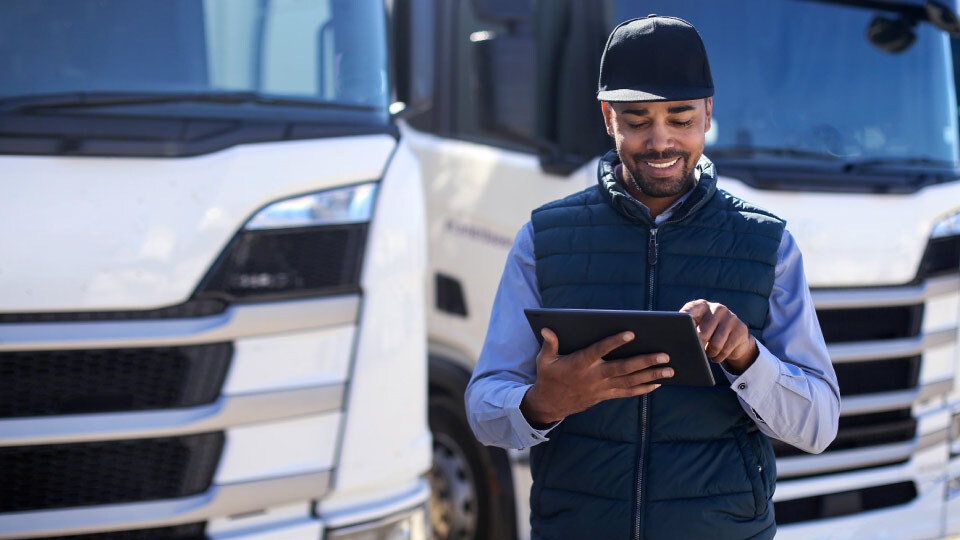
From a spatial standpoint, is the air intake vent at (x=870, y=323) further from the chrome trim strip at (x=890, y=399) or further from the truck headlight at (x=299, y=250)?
the truck headlight at (x=299, y=250)

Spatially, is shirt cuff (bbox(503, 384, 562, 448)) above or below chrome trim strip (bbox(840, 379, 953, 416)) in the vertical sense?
above

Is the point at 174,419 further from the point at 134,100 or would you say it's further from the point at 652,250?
the point at 652,250

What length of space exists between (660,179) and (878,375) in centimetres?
275

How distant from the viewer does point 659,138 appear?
216cm

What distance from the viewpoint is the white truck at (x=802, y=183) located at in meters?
4.12

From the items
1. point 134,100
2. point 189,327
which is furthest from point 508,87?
point 189,327

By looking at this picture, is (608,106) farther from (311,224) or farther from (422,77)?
(422,77)

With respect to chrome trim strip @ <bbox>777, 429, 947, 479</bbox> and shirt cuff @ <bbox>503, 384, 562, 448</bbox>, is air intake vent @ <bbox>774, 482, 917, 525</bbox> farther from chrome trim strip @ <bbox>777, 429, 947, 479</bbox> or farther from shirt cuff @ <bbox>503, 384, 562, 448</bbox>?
shirt cuff @ <bbox>503, 384, 562, 448</bbox>

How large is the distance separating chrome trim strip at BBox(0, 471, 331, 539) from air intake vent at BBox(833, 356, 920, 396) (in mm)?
2350

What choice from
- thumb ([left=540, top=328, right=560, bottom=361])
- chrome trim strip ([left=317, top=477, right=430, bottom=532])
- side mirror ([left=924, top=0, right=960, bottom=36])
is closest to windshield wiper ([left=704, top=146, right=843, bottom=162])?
side mirror ([left=924, top=0, right=960, bottom=36])

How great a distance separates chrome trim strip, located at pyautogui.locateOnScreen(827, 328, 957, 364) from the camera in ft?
14.0

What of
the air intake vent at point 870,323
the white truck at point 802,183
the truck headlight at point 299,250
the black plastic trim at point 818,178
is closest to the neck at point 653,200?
the truck headlight at point 299,250

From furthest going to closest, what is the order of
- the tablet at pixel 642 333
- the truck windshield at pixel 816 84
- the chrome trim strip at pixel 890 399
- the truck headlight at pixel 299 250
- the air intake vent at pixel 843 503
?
the chrome trim strip at pixel 890 399, the air intake vent at pixel 843 503, the truck windshield at pixel 816 84, the truck headlight at pixel 299 250, the tablet at pixel 642 333

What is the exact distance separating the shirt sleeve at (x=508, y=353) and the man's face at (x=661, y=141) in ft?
0.94
